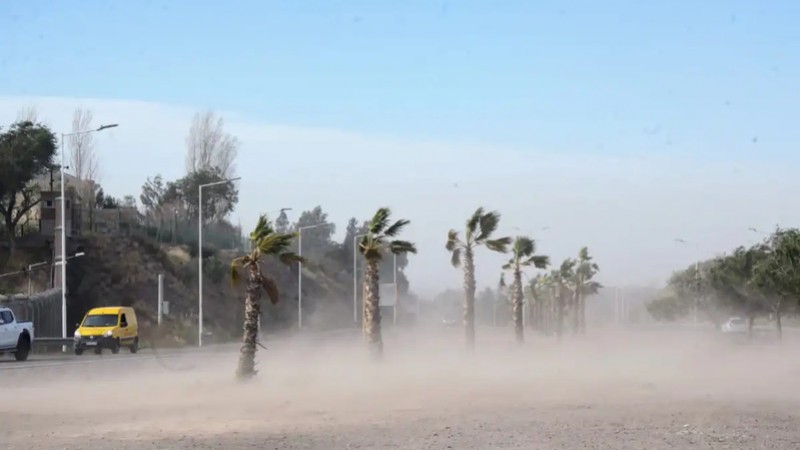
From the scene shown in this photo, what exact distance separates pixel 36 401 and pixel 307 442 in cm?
1010

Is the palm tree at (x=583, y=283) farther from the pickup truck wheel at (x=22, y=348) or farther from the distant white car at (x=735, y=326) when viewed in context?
the pickup truck wheel at (x=22, y=348)

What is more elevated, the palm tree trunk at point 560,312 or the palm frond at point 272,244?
the palm frond at point 272,244

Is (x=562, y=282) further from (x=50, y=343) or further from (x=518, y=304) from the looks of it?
(x=50, y=343)

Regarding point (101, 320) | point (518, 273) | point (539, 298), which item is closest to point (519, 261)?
point (518, 273)

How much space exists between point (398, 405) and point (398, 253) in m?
15.6

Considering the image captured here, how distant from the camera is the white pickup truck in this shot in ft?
136

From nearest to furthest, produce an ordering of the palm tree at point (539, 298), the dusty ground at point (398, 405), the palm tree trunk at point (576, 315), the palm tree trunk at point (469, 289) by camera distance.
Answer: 1. the dusty ground at point (398, 405)
2. the palm tree trunk at point (469, 289)
3. the palm tree trunk at point (576, 315)
4. the palm tree at point (539, 298)

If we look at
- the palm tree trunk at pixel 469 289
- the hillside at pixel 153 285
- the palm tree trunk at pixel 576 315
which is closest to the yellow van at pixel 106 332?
the hillside at pixel 153 285

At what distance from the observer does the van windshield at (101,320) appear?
2092 inches

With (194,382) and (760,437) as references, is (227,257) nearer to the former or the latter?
(194,382)

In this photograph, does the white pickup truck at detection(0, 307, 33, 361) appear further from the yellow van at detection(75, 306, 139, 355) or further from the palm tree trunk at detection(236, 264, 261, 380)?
the palm tree trunk at detection(236, 264, 261, 380)

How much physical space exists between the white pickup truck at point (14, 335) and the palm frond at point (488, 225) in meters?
20.3

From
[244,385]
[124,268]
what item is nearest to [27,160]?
[124,268]

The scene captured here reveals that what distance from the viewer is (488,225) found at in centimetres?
5347
